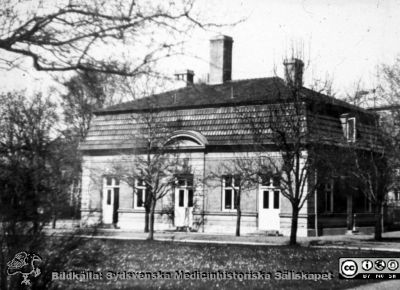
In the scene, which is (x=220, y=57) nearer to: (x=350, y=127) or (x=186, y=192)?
(x=186, y=192)

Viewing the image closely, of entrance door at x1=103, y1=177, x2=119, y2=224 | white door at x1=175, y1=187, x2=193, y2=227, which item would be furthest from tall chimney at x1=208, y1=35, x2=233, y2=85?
entrance door at x1=103, y1=177, x2=119, y2=224

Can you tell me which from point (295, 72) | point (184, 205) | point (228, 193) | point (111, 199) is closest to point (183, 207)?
point (184, 205)

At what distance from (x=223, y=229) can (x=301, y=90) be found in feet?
31.5

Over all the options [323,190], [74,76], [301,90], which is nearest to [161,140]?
[301,90]

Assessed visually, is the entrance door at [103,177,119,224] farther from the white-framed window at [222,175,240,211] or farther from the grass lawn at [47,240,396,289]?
A: the grass lawn at [47,240,396,289]

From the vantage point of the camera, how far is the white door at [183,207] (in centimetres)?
2734

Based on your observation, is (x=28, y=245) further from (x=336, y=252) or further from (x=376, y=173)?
(x=376, y=173)

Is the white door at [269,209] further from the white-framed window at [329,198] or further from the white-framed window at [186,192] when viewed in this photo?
the white-framed window at [186,192]

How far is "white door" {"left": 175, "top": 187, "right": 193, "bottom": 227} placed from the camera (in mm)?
27344

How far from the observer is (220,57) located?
30047 mm

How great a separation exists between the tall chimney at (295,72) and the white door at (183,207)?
10403mm

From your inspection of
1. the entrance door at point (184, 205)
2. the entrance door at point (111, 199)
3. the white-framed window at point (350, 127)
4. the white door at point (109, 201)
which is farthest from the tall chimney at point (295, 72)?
the white door at point (109, 201)

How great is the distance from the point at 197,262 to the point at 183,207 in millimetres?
14087

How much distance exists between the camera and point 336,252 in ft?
53.9
